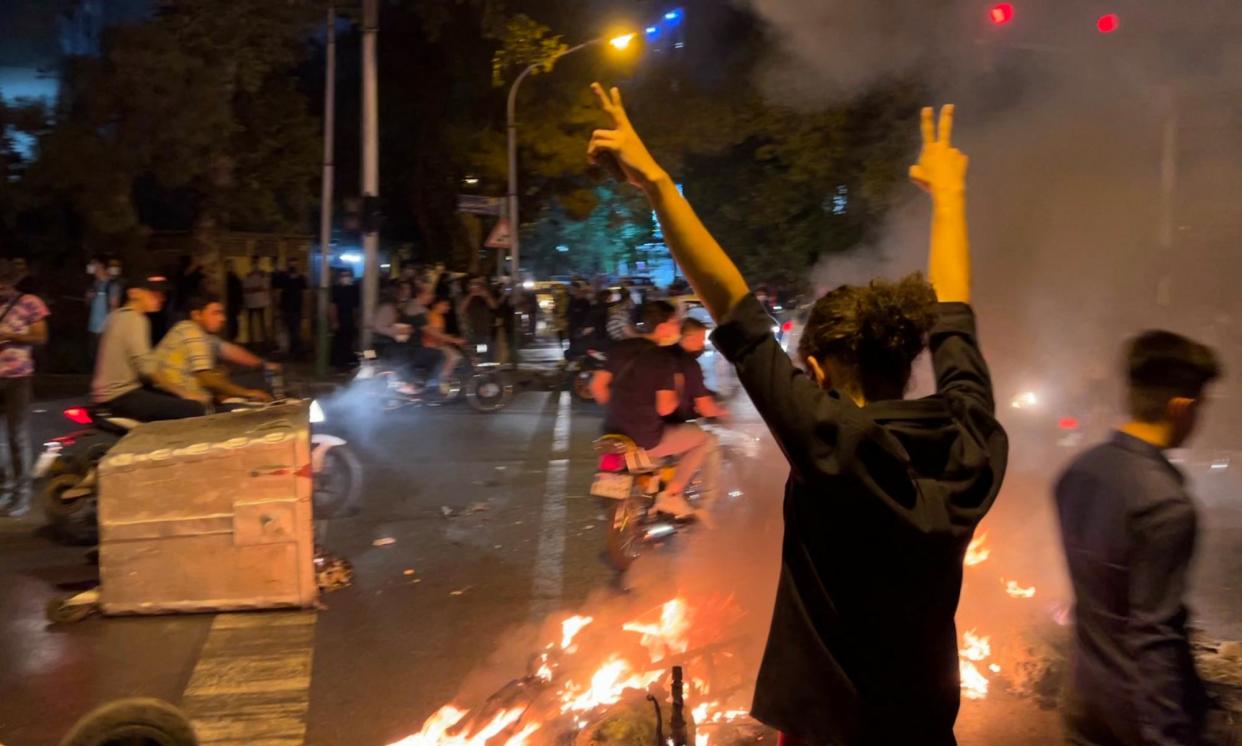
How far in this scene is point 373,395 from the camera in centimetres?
1309

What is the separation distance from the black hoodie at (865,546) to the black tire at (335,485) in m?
6.09

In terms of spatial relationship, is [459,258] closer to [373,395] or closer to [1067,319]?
[373,395]

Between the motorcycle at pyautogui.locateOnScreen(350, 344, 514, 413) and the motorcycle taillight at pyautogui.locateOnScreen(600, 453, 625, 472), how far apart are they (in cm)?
699

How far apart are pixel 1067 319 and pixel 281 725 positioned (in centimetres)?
687

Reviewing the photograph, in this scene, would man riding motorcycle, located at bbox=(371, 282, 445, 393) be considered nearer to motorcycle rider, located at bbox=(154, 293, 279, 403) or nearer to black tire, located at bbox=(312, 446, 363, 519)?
black tire, located at bbox=(312, 446, 363, 519)

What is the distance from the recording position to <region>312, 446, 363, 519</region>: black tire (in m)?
7.58

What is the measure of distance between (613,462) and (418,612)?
1.37 meters

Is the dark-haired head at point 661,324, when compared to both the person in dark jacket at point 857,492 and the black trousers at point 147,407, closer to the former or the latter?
the black trousers at point 147,407

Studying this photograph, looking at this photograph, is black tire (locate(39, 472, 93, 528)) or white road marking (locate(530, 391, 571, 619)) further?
black tire (locate(39, 472, 93, 528))

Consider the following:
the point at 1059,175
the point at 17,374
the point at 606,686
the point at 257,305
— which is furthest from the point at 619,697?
the point at 257,305

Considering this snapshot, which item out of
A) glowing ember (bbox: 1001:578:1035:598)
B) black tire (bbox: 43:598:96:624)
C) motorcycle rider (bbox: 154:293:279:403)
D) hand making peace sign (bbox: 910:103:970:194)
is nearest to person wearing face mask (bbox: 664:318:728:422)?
glowing ember (bbox: 1001:578:1035:598)

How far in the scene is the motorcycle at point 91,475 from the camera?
686 cm

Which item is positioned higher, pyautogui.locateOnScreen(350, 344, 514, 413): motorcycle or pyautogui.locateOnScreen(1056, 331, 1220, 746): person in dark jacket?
pyautogui.locateOnScreen(1056, 331, 1220, 746): person in dark jacket

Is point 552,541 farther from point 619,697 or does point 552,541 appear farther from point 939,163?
point 939,163
